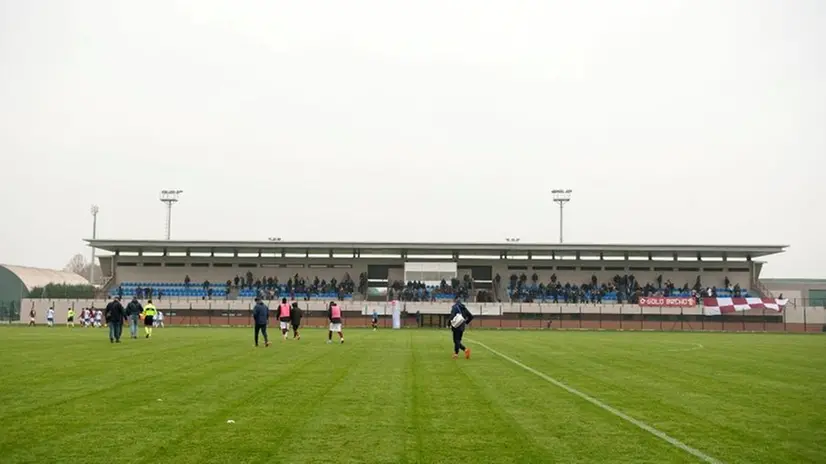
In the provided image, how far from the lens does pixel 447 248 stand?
7488 cm

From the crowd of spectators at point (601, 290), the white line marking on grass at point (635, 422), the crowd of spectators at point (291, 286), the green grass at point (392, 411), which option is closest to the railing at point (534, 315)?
the crowd of spectators at point (601, 290)

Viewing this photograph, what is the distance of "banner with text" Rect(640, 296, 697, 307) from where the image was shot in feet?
221

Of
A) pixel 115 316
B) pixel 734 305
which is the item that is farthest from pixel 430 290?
pixel 115 316

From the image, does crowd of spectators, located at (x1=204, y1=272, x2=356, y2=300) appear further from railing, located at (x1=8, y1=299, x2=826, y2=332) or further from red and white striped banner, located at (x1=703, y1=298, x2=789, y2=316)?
red and white striped banner, located at (x1=703, y1=298, x2=789, y2=316)

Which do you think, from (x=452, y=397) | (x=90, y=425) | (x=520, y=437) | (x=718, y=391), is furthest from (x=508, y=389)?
(x=90, y=425)

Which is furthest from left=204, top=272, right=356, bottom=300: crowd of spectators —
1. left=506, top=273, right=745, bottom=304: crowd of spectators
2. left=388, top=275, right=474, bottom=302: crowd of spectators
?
left=506, top=273, right=745, bottom=304: crowd of spectators

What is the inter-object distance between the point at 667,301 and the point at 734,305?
5.31 meters

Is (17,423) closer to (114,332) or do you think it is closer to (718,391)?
(718,391)

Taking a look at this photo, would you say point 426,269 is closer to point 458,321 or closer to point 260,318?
point 260,318

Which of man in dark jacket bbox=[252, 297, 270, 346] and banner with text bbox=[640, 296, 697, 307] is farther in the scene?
banner with text bbox=[640, 296, 697, 307]

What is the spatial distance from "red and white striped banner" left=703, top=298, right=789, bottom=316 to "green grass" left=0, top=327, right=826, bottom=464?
46345 millimetres

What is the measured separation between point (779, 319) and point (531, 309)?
2023 cm

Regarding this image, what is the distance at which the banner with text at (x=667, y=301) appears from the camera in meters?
67.5

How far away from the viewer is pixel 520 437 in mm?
10375
